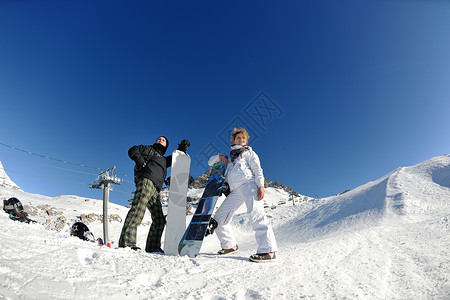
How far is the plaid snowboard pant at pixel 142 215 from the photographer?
11.8 ft

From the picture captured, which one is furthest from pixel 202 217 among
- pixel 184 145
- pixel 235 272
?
pixel 184 145

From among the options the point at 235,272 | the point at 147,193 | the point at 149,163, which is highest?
the point at 149,163

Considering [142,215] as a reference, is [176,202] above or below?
above

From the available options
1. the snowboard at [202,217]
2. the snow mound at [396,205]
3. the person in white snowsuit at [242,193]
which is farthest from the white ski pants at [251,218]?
the snow mound at [396,205]

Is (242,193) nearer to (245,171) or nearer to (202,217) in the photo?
(245,171)

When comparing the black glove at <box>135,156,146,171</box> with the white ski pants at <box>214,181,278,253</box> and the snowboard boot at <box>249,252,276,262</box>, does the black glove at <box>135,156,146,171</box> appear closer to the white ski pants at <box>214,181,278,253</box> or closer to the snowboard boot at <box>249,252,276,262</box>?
the white ski pants at <box>214,181,278,253</box>

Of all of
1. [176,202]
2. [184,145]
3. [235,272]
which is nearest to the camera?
[235,272]

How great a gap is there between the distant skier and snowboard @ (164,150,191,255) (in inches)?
6.6

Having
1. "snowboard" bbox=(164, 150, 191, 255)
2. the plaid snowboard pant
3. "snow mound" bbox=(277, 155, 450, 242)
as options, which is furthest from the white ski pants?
"snow mound" bbox=(277, 155, 450, 242)

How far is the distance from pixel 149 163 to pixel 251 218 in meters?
2.12

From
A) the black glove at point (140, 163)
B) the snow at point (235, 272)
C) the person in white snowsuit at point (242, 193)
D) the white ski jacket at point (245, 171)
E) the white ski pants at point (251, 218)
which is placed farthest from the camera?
the black glove at point (140, 163)

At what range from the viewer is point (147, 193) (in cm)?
380

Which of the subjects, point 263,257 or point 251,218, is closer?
point 263,257

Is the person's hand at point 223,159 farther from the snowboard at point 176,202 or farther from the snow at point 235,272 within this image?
the snow at point 235,272
